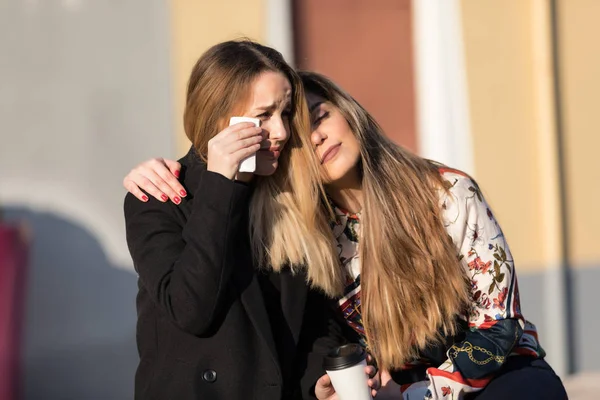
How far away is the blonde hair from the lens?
279cm

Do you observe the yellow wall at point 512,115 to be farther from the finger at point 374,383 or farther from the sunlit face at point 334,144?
the finger at point 374,383

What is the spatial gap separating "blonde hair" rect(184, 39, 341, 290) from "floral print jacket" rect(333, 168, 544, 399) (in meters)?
0.26

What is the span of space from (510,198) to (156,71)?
256 cm

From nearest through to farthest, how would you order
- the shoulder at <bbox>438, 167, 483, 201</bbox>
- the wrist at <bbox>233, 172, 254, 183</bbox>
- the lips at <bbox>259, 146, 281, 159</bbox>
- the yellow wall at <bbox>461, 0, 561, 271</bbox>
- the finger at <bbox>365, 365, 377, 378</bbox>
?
the finger at <bbox>365, 365, 377, 378</bbox> → the wrist at <bbox>233, 172, 254, 183</bbox> → the lips at <bbox>259, 146, 281, 159</bbox> → the shoulder at <bbox>438, 167, 483, 201</bbox> → the yellow wall at <bbox>461, 0, 561, 271</bbox>

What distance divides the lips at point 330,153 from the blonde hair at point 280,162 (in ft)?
0.17

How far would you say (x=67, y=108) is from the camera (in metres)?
5.34

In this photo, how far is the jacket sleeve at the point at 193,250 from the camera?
8.41 ft

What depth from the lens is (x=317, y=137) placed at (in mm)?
2922

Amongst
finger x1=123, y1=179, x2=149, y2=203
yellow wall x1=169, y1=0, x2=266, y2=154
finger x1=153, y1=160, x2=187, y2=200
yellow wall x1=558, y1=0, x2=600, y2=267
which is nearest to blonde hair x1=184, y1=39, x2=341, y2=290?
finger x1=153, y1=160, x2=187, y2=200

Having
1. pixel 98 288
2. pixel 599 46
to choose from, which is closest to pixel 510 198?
pixel 599 46

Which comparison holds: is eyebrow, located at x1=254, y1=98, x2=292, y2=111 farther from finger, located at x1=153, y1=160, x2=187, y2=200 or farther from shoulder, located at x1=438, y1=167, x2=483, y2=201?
shoulder, located at x1=438, y1=167, x2=483, y2=201

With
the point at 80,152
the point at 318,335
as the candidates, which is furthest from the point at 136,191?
the point at 80,152

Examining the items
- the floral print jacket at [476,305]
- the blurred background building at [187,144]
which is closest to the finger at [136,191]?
the floral print jacket at [476,305]

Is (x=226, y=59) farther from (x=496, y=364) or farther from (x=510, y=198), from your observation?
(x=510, y=198)
